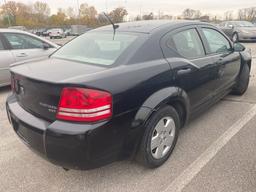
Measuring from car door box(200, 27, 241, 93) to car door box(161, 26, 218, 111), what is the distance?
0.17 meters

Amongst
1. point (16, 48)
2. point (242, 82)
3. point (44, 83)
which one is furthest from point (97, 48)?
point (16, 48)

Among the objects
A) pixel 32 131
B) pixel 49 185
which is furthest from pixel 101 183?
pixel 32 131

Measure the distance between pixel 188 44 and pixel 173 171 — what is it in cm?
160

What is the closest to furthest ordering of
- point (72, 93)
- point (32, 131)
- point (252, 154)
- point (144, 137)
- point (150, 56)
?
point (72, 93)
point (32, 131)
point (144, 137)
point (150, 56)
point (252, 154)

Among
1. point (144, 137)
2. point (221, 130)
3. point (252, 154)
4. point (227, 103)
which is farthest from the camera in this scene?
point (227, 103)

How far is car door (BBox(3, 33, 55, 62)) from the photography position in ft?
17.6

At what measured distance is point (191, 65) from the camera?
116 inches

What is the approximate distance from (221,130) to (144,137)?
153 cm

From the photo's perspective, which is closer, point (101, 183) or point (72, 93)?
point (72, 93)

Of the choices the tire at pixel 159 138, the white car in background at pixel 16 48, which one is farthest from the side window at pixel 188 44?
the white car in background at pixel 16 48

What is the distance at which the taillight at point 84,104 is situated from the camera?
195 centimetres

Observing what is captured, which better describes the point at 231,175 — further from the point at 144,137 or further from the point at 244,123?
the point at 244,123

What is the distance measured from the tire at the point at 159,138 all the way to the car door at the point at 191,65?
1.28 ft

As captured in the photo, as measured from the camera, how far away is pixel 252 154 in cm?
275
